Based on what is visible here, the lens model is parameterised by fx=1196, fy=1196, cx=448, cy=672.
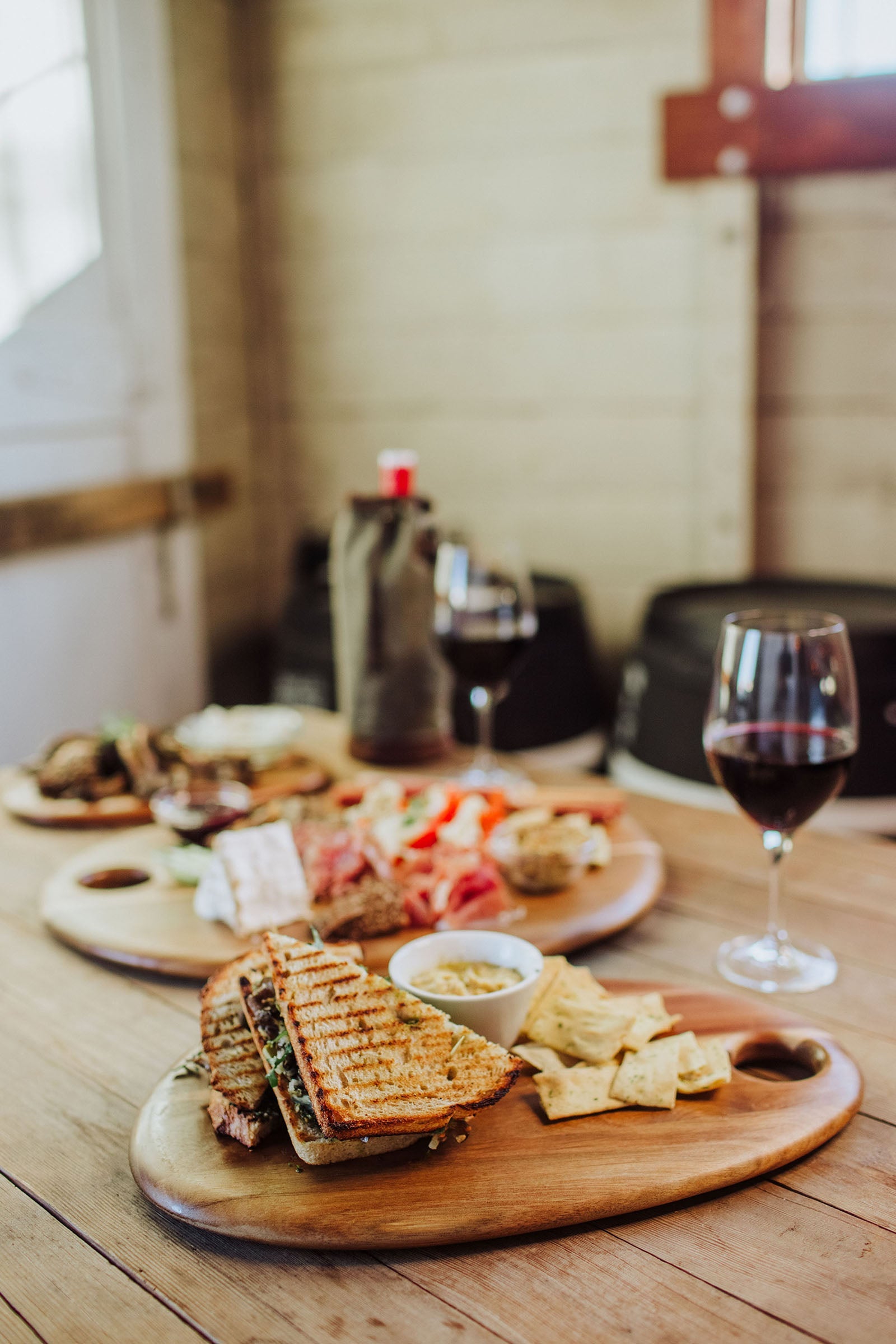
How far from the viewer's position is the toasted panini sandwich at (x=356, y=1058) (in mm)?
756

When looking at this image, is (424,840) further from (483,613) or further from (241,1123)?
(241,1123)

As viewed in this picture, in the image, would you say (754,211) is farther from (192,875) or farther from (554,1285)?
(554,1285)

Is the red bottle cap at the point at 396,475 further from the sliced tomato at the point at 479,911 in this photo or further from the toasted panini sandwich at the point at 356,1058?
the toasted panini sandwich at the point at 356,1058

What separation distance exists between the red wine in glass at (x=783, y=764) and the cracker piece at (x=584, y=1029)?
23cm

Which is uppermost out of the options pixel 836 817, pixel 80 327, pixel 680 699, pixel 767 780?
pixel 80 327

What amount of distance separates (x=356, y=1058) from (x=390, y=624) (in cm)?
87

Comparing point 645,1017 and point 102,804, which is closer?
point 645,1017

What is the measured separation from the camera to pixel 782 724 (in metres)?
1.01

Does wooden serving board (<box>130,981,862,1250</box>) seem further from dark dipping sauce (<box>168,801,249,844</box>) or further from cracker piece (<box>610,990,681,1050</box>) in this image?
dark dipping sauce (<box>168,801,249,844</box>)

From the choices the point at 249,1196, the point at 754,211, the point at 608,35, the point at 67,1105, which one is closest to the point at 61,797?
the point at 67,1105

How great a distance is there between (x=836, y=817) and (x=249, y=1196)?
179 cm

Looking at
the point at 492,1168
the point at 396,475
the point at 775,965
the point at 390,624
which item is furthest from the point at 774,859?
the point at 396,475

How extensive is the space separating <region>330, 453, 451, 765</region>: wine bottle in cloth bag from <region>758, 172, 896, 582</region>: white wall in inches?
72.3

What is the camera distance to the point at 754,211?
3.01 metres
